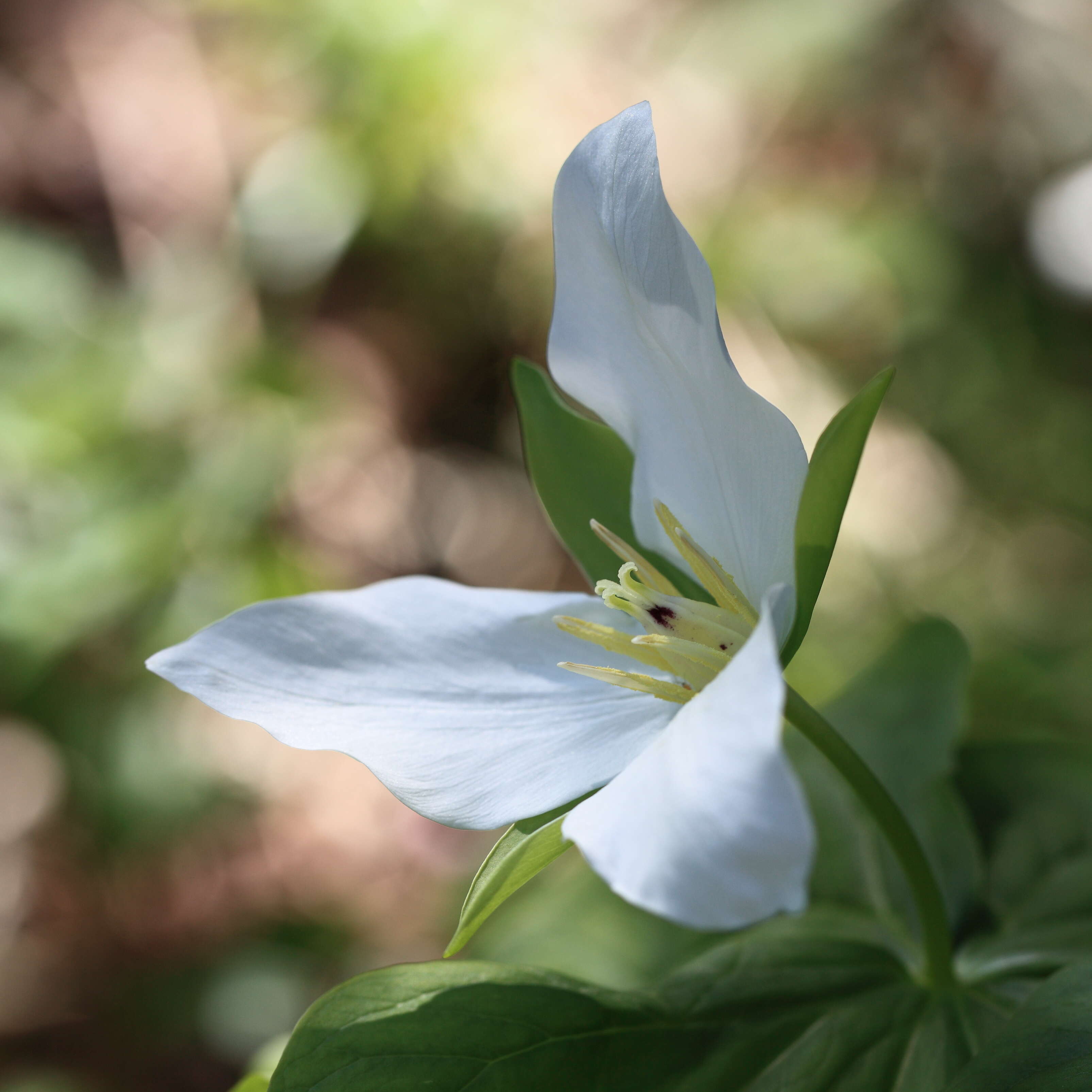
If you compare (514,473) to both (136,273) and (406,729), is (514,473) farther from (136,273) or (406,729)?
(406,729)

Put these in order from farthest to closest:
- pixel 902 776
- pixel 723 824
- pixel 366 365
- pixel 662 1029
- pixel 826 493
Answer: pixel 366 365
pixel 902 776
pixel 662 1029
pixel 826 493
pixel 723 824

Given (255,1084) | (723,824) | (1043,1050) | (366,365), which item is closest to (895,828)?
(1043,1050)

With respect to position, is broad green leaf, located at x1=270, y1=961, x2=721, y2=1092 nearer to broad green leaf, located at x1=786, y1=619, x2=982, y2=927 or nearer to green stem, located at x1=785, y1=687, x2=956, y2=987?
green stem, located at x1=785, y1=687, x2=956, y2=987

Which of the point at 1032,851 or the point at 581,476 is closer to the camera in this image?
the point at 581,476

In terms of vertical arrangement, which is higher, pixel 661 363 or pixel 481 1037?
pixel 661 363

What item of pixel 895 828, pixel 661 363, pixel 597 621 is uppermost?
pixel 661 363

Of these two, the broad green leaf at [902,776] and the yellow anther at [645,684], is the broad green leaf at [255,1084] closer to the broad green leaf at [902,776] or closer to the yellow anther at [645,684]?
the yellow anther at [645,684]

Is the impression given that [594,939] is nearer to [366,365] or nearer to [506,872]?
[506,872]

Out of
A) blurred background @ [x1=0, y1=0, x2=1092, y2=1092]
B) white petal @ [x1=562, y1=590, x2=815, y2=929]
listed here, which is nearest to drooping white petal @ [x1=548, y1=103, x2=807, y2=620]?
white petal @ [x1=562, y1=590, x2=815, y2=929]
